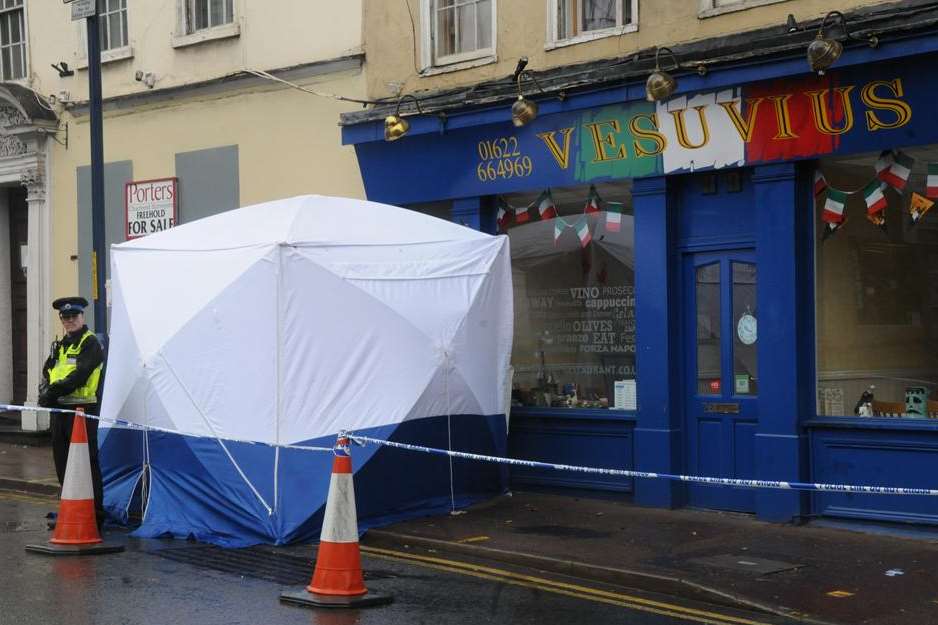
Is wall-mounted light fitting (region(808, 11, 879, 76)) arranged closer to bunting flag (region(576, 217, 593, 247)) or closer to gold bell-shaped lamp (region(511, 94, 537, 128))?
gold bell-shaped lamp (region(511, 94, 537, 128))

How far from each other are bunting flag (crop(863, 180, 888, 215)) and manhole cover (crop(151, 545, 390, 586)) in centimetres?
517

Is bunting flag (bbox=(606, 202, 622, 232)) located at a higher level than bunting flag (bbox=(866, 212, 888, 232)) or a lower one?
higher

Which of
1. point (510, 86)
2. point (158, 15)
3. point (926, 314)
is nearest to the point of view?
point (926, 314)

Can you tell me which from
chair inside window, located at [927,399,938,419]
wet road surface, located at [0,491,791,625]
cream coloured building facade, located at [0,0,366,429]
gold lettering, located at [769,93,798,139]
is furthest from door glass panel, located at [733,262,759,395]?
cream coloured building facade, located at [0,0,366,429]

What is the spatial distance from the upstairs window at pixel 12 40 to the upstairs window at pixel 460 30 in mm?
7932

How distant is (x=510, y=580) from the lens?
9422 millimetres

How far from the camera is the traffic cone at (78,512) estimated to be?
33.9 feet

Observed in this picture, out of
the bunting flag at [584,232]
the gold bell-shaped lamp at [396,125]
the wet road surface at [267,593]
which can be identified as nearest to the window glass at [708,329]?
the bunting flag at [584,232]

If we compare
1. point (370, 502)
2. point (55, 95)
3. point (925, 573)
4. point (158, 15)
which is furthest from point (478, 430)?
point (55, 95)

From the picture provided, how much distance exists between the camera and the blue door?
1182cm

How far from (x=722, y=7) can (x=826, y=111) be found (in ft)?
Answer: 4.94

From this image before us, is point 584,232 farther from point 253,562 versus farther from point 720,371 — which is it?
point 253,562

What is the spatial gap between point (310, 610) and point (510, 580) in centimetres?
172

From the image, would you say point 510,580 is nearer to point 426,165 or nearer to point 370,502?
point 370,502
